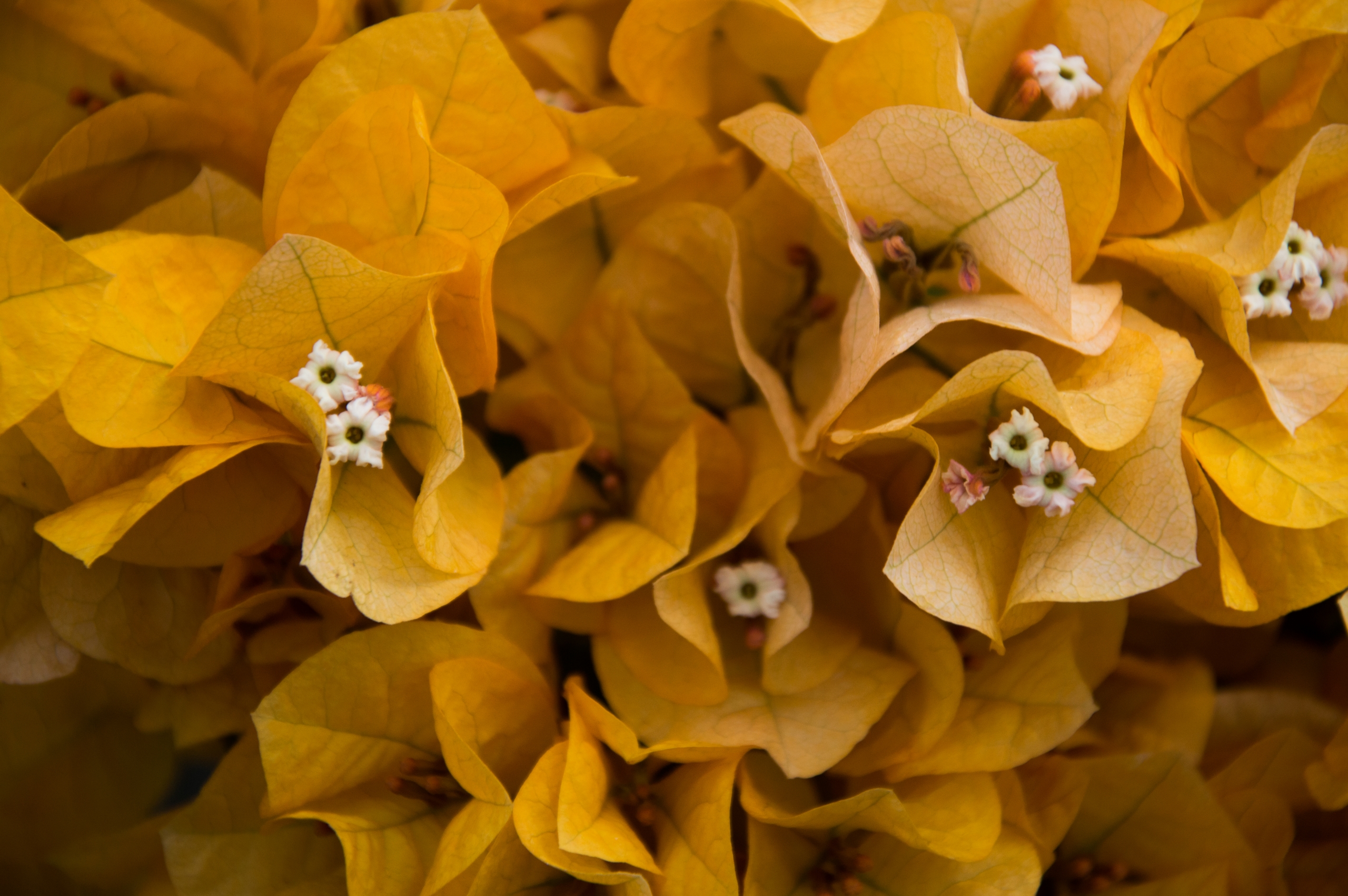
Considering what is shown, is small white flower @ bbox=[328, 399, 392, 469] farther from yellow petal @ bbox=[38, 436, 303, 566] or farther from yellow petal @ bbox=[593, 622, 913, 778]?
yellow petal @ bbox=[593, 622, 913, 778]

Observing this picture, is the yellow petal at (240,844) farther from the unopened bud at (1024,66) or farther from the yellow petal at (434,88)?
the unopened bud at (1024,66)

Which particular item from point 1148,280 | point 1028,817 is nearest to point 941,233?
point 1148,280

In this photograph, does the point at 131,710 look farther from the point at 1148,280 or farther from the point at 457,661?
the point at 1148,280

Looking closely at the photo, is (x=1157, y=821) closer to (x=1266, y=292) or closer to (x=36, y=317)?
(x=1266, y=292)

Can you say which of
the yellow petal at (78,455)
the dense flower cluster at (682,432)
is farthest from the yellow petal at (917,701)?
the yellow petal at (78,455)

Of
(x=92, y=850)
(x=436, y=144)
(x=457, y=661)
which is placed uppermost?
(x=436, y=144)

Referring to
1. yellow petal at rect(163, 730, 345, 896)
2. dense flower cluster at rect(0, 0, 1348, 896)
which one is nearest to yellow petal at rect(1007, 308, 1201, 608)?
dense flower cluster at rect(0, 0, 1348, 896)

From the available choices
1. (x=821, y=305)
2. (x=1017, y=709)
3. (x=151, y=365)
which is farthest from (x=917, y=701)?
(x=151, y=365)
